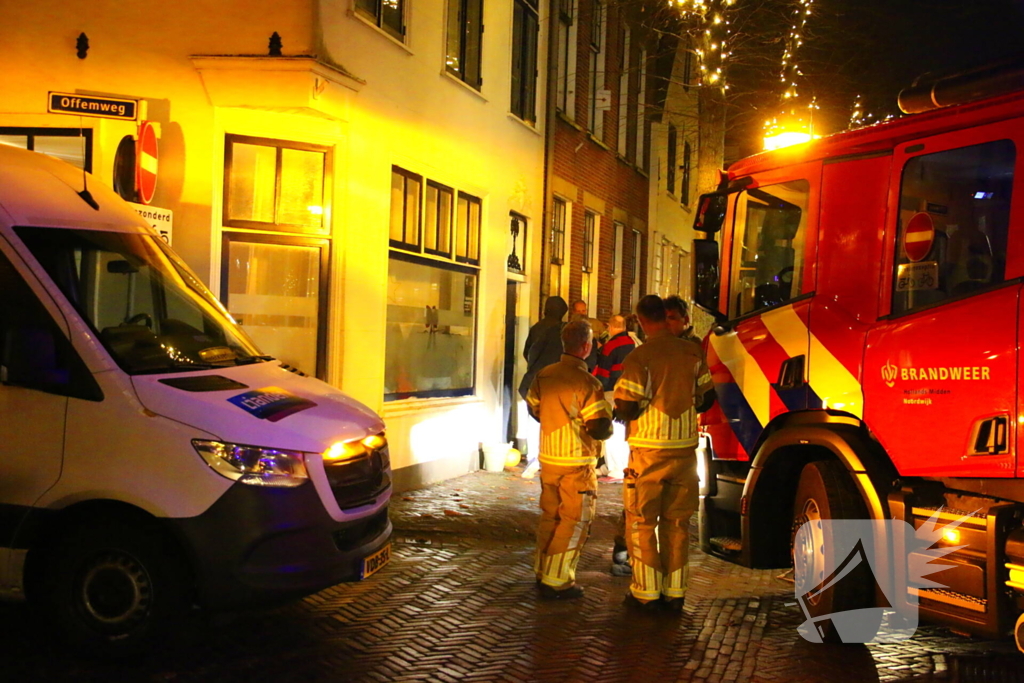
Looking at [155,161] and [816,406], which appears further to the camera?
[155,161]

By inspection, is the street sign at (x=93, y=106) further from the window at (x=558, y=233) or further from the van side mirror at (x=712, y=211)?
the window at (x=558, y=233)

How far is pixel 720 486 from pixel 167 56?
598 centimetres

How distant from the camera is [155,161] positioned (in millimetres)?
8555

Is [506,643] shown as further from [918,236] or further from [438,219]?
[438,219]

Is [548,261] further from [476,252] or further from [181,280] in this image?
[181,280]

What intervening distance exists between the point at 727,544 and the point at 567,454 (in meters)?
1.16

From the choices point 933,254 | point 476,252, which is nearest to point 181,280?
point 933,254

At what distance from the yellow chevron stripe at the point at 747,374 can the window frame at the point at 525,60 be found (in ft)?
25.8

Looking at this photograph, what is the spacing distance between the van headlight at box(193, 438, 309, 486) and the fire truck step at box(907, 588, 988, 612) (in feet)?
10.4

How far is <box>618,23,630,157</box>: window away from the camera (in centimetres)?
1925

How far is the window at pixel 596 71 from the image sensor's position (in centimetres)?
1738

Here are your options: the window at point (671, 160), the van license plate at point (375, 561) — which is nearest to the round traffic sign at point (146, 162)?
the van license plate at point (375, 561)

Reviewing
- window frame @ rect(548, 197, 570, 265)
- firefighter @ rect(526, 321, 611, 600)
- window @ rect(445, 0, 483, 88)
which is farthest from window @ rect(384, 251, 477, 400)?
firefighter @ rect(526, 321, 611, 600)

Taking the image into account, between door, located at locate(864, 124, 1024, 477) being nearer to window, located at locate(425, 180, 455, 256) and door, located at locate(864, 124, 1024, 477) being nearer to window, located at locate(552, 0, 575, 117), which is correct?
window, located at locate(425, 180, 455, 256)
